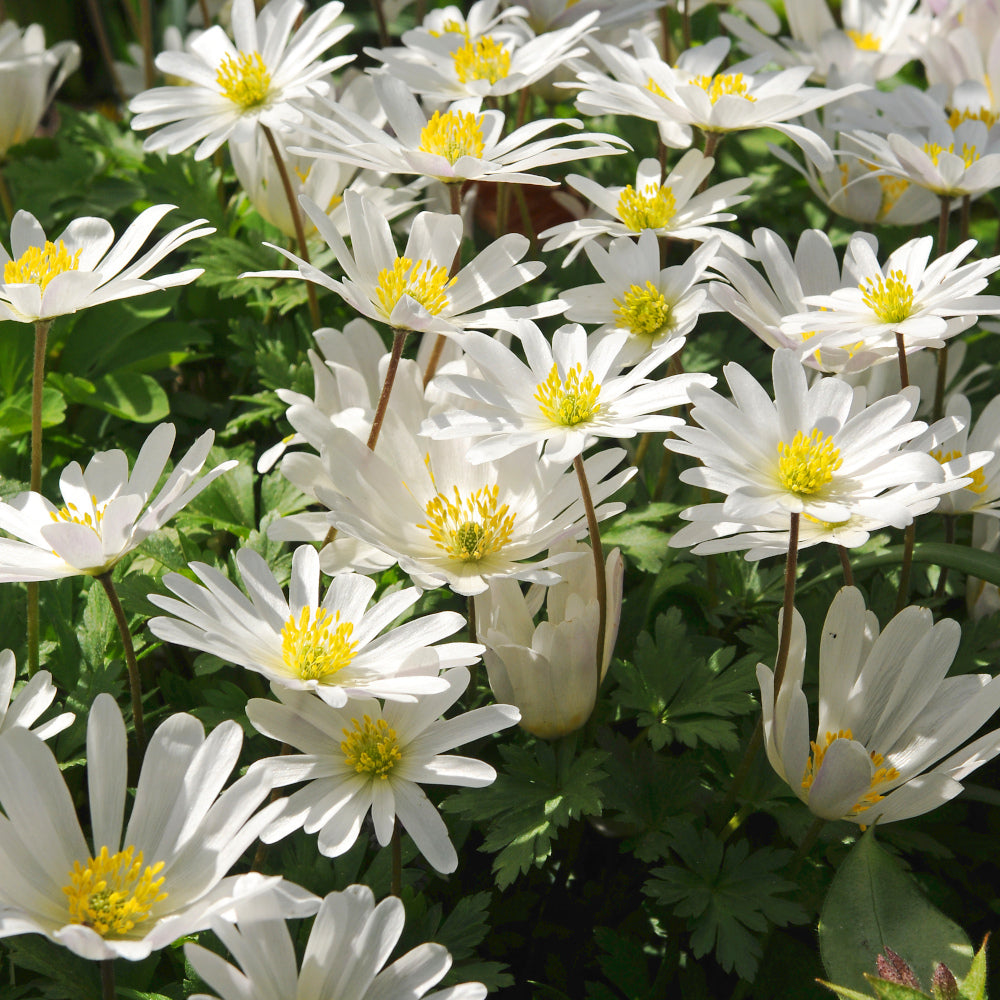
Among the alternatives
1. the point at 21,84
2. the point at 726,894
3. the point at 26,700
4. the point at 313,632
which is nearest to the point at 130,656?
the point at 26,700

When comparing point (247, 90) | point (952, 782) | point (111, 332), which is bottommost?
point (952, 782)

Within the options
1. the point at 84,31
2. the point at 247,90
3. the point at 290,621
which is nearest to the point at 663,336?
the point at 290,621

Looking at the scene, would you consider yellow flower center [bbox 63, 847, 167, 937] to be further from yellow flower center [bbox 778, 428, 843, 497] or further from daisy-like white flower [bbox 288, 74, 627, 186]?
daisy-like white flower [bbox 288, 74, 627, 186]

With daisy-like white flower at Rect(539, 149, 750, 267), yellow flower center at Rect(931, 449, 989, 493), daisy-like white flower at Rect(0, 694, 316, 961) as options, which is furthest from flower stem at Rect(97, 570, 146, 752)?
yellow flower center at Rect(931, 449, 989, 493)

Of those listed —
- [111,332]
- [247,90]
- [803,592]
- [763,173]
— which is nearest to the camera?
[803,592]

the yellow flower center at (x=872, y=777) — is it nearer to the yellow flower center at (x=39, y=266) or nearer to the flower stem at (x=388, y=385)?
the flower stem at (x=388, y=385)

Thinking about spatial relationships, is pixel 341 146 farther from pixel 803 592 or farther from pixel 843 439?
pixel 803 592


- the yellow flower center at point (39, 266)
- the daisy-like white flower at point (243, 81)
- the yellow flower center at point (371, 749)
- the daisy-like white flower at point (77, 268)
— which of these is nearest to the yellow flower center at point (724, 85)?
the daisy-like white flower at point (243, 81)
